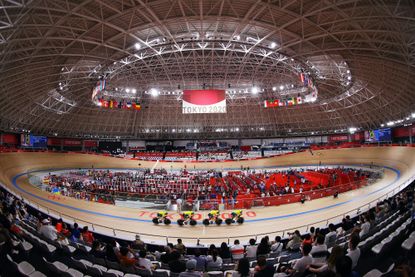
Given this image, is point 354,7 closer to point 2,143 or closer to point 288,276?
point 288,276

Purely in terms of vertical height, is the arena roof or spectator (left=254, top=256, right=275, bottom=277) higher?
the arena roof

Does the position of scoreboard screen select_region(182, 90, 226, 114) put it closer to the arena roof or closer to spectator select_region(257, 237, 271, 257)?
the arena roof

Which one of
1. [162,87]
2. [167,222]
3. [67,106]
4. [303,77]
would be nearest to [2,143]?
[67,106]

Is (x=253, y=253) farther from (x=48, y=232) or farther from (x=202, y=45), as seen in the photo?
(x=202, y=45)

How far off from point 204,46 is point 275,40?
7761mm

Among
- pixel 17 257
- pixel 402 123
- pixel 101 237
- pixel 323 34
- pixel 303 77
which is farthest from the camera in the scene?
pixel 402 123

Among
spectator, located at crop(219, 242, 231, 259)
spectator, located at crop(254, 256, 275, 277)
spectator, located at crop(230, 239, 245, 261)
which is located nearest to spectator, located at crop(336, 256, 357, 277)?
spectator, located at crop(254, 256, 275, 277)

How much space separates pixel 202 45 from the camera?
80.2 feet

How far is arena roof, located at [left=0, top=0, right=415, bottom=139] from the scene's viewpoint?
623 inches

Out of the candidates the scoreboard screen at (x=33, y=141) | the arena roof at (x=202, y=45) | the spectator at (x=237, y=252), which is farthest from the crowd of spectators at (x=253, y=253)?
the scoreboard screen at (x=33, y=141)

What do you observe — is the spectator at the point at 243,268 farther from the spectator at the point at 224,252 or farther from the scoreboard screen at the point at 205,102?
the scoreboard screen at the point at 205,102

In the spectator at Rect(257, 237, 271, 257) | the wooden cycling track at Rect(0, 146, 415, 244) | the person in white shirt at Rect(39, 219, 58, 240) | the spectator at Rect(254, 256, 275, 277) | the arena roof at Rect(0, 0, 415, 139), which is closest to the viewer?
the spectator at Rect(254, 256, 275, 277)

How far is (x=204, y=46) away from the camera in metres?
24.4

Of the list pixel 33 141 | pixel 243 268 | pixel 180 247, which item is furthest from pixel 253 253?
pixel 33 141
